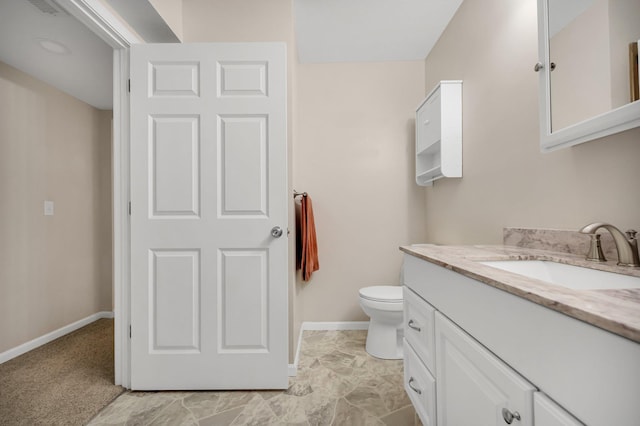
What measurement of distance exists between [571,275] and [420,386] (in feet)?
2.33

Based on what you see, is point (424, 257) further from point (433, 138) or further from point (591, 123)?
point (433, 138)

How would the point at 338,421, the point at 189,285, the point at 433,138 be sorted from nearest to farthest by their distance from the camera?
the point at 338,421, the point at 189,285, the point at 433,138

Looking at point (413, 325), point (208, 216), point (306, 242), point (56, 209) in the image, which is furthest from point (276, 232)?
point (56, 209)

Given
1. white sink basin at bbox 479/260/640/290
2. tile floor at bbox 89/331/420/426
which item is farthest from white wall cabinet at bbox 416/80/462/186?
tile floor at bbox 89/331/420/426

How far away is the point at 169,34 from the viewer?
171cm

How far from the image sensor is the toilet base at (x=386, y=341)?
2004 mm

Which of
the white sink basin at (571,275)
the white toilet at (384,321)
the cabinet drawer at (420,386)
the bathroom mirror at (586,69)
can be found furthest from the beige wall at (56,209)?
the bathroom mirror at (586,69)

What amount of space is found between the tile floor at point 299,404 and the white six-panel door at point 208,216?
0.25 ft

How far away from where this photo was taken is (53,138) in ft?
7.98

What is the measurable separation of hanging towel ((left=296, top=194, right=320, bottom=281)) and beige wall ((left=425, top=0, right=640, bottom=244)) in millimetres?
1047

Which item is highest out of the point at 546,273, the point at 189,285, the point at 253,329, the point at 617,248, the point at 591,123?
the point at 591,123

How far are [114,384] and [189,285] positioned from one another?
774mm

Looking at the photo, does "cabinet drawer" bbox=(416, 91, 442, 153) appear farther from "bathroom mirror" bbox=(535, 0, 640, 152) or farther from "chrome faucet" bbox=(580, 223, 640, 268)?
"chrome faucet" bbox=(580, 223, 640, 268)

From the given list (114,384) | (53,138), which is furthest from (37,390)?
(53,138)
